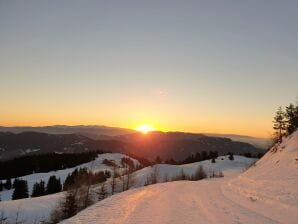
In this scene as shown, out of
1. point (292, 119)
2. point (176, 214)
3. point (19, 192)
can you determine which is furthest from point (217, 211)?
point (19, 192)

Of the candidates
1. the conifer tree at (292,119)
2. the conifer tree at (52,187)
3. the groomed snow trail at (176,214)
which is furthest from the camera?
the conifer tree at (52,187)

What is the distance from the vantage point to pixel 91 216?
25562 mm

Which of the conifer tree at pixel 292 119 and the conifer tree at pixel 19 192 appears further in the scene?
the conifer tree at pixel 19 192

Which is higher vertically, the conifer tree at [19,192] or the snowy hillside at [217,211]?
the snowy hillside at [217,211]

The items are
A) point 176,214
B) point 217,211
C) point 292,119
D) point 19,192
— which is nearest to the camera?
point 176,214

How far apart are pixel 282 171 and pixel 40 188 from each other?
132855 mm

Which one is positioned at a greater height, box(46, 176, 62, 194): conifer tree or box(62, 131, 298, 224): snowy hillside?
box(62, 131, 298, 224): snowy hillside

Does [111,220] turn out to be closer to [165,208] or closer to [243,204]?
[165,208]

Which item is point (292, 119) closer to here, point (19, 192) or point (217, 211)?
point (217, 211)

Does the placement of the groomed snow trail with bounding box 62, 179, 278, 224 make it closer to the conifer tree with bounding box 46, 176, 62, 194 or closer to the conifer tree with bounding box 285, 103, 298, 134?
the conifer tree with bounding box 285, 103, 298, 134

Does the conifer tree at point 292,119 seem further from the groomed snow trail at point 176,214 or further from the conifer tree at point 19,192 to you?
the conifer tree at point 19,192

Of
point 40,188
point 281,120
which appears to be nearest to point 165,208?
point 281,120

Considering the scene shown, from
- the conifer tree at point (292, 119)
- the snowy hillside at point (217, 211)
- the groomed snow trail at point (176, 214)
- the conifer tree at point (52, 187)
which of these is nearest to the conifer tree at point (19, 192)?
the conifer tree at point (52, 187)

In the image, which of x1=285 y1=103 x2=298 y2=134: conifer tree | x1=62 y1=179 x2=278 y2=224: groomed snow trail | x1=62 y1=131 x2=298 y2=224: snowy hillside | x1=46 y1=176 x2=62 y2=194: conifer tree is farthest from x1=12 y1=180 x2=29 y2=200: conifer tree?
x1=62 y1=179 x2=278 y2=224: groomed snow trail
